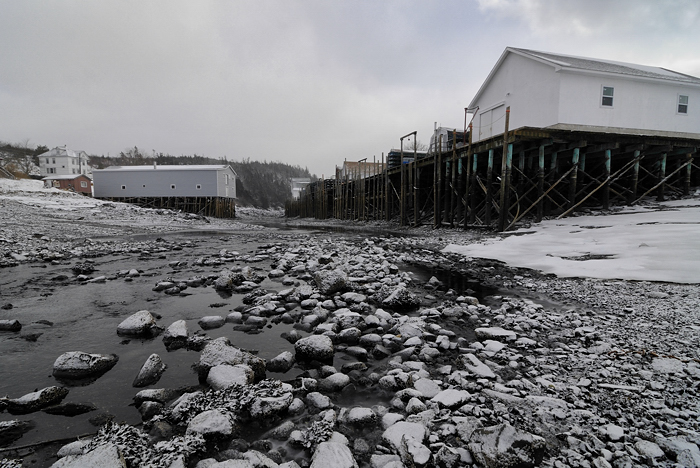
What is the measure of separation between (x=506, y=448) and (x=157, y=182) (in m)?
47.9

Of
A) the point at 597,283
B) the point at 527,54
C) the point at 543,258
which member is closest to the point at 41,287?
the point at 597,283

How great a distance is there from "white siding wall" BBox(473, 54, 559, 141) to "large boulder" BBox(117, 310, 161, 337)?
17884mm

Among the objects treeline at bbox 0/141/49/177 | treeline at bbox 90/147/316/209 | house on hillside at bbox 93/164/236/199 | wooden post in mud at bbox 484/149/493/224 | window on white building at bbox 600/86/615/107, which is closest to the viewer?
wooden post in mud at bbox 484/149/493/224

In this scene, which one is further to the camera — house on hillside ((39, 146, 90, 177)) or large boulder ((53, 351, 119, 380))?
house on hillside ((39, 146, 90, 177))

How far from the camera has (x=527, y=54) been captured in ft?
53.2

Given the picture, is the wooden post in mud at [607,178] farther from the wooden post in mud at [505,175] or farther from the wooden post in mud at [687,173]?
the wooden post in mud at [505,175]

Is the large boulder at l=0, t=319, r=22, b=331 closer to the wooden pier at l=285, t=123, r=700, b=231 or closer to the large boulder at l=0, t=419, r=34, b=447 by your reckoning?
the large boulder at l=0, t=419, r=34, b=447

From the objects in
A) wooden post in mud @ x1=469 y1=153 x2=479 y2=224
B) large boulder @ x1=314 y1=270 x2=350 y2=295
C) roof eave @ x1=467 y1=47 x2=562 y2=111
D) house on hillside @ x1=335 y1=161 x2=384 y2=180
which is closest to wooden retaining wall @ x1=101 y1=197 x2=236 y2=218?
house on hillside @ x1=335 y1=161 x2=384 y2=180

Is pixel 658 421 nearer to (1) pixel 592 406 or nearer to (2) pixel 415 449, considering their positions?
(1) pixel 592 406

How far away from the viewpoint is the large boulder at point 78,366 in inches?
91.1

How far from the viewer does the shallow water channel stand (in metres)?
2.00

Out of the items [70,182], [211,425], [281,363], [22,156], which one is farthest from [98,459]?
[22,156]

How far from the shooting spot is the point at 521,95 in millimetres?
16922

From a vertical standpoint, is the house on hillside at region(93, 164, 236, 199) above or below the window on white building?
below
